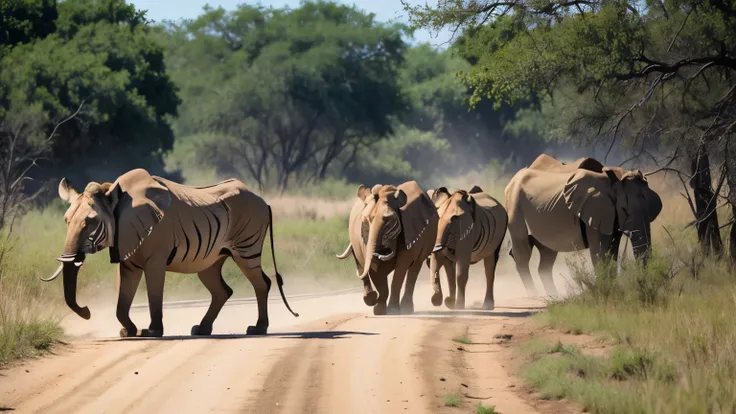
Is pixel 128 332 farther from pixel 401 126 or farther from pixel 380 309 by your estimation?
pixel 401 126

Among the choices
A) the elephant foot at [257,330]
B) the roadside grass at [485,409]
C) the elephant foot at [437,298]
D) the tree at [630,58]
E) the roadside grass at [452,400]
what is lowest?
the roadside grass at [485,409]

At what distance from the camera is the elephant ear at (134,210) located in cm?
1547

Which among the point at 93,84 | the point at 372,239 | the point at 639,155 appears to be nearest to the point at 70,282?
the point at 372,239

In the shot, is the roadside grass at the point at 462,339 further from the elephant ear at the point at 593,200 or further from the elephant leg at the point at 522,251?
the elephant leg at the point at 522,251

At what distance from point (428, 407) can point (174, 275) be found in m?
16.4

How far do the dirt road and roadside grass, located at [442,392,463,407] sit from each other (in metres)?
0.03

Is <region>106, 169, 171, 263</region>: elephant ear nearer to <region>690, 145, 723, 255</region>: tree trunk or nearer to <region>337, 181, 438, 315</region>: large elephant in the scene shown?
<region>337, 181, 438, 315</region>: large elephant

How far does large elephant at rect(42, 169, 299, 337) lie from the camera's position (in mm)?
15141

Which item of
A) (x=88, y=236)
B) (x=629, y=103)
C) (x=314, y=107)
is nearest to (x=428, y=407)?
(x=88, y=236)

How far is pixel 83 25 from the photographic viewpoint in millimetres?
50688

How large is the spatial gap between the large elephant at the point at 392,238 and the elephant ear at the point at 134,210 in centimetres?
403

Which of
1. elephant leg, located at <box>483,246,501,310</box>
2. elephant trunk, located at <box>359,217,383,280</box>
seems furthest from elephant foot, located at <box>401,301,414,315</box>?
elephant leg, located at <box>483,246,501,310</box>

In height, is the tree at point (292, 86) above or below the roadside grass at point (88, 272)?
above

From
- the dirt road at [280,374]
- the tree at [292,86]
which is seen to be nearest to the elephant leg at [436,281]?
the dirt road at [280,374]
